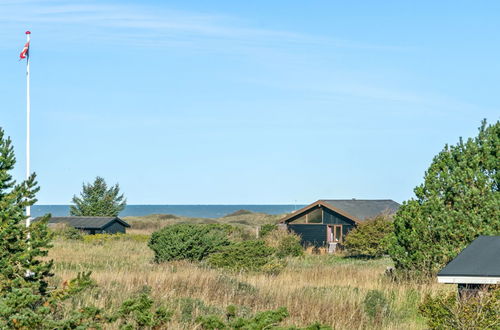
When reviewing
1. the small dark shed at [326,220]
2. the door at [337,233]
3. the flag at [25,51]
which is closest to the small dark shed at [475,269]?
the flag at [25,51]

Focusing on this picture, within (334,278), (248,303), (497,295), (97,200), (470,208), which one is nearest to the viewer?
(497,295)

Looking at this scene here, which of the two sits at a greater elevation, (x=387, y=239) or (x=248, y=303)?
(x=387, y=239)

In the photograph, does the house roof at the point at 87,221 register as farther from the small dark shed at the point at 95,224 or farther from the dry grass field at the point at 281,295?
the dry grass field at the point at 281,295

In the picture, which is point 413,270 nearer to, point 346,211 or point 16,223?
point 16,223

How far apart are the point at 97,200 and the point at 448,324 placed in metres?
59.7

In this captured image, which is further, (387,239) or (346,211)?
(346,211)

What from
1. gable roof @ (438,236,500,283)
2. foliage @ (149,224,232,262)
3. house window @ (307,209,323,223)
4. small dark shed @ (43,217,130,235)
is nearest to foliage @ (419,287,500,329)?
gable roof @ (438,236,500,283)

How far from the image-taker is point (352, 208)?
163ft

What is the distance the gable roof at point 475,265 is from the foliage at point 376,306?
265cm

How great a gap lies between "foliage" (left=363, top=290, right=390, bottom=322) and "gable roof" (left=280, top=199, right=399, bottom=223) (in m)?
31.5

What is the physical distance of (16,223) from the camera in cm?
1091

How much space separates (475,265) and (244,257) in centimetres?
1345

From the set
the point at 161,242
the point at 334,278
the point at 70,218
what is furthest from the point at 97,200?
the point at 334,278

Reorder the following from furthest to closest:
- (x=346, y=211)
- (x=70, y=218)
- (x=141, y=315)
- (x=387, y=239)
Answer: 1. (x=70, y=218)
2. (x=346, y=211)
3. (x=387, y=239)
4. (x=141, y=315)
